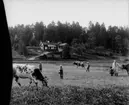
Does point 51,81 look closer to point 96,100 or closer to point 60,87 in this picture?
point 60,87

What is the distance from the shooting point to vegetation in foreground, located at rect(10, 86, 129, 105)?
1.26m

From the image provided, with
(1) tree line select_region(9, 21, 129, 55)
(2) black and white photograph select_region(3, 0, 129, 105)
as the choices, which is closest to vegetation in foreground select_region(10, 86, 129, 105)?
(2) black and white photograph select_region(3, 0, 129, 105)

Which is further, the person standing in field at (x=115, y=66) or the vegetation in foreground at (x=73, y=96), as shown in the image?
the person standing in field at (x=115, y=66)

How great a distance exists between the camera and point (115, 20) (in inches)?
53.4

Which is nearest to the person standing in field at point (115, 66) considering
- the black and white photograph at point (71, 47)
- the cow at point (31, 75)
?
the black and white photograph at point (71, 47)

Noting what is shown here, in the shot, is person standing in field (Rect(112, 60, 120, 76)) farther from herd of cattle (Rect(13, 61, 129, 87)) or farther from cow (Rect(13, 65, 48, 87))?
cow (Rect(13, 65, 48, 87))

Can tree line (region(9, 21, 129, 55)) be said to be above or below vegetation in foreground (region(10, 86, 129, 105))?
above

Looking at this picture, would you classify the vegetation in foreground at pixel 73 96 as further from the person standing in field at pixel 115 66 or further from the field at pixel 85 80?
the person standing in field at pixel 115 66

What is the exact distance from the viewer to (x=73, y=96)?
1291mm

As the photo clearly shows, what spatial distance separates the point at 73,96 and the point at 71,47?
0.36 meters

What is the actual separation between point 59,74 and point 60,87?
13cm

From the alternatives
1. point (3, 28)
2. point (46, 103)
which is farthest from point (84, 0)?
point (3, 28)

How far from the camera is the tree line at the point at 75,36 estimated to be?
1275mm

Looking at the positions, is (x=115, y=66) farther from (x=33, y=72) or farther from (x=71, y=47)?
(x=33, y=72)
